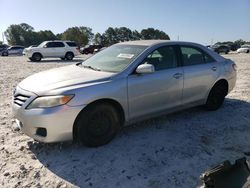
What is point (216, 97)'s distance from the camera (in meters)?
6.48

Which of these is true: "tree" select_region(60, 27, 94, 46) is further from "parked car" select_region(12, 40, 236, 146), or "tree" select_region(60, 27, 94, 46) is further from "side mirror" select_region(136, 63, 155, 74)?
"side mirror" select_region(136, 63, 155, 74)

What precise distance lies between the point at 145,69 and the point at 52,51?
2253 cm

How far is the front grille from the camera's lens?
428 centimetres

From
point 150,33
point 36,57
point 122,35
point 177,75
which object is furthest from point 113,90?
point 122,35

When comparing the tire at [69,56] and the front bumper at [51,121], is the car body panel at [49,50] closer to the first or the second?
the tire at [69,56]

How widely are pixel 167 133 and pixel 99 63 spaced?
1.67m

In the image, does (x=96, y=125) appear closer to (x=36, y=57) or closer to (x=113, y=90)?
(x=113, y=90)

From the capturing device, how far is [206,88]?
6.07 meters

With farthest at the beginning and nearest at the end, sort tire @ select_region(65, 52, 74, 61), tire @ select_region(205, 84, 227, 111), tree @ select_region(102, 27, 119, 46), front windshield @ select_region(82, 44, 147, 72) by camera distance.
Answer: tree @ select_region(102, 27, 119, 46) < tire @ select_region(65, 52, 74, 61) < tire @ select_region(205, 84, 227, 111) < front windshield @ select_region(82, 44, 147, 72)

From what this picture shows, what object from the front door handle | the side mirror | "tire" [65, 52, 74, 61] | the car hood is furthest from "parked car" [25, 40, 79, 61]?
the side mirror

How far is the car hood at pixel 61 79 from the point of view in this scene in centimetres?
427

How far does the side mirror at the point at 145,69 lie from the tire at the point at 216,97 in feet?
6.91

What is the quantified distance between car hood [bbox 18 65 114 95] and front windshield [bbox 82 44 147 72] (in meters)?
0.24

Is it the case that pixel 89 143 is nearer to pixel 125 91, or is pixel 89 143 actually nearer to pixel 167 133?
pixel 125 91
